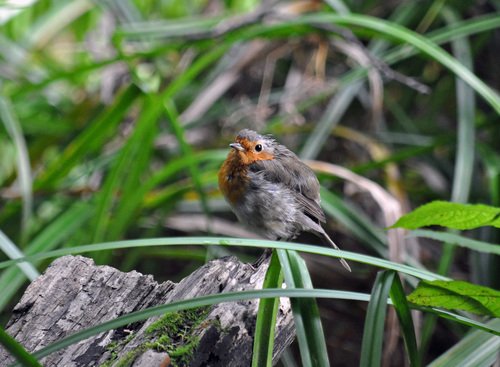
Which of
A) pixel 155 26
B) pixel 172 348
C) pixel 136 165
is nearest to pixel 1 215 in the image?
pixel 136 165

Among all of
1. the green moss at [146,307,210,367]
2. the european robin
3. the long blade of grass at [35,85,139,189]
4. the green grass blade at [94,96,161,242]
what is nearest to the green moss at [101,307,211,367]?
the green moss at [146,307,210,367]

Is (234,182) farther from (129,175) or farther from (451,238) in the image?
(451,238)

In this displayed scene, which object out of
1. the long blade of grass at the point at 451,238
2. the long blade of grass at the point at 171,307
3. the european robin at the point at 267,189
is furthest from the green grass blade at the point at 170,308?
the european robin at the point at 267,189

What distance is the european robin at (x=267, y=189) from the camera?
2.20m

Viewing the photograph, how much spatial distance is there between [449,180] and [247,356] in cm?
207

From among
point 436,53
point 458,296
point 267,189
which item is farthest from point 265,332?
point 436,53

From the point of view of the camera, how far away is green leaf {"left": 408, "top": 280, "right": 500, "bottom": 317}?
4.54ft

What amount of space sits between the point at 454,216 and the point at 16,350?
2.72 ft

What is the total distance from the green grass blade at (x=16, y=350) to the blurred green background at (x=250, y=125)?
39.8 inches

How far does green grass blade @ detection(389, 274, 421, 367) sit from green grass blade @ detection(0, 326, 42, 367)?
663 millimetres

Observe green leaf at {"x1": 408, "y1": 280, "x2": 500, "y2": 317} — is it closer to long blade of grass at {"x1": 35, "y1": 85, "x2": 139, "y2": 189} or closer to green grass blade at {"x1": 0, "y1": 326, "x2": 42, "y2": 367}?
green grass blade at {"x1": 0, "y1": 326, "x2": 42, "y2": 367}

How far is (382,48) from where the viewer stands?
3.21 meters

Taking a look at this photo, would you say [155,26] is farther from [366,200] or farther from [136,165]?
[366,200]

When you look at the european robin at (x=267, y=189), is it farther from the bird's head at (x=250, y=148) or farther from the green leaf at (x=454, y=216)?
the green leaf at (x=454, y=216)
